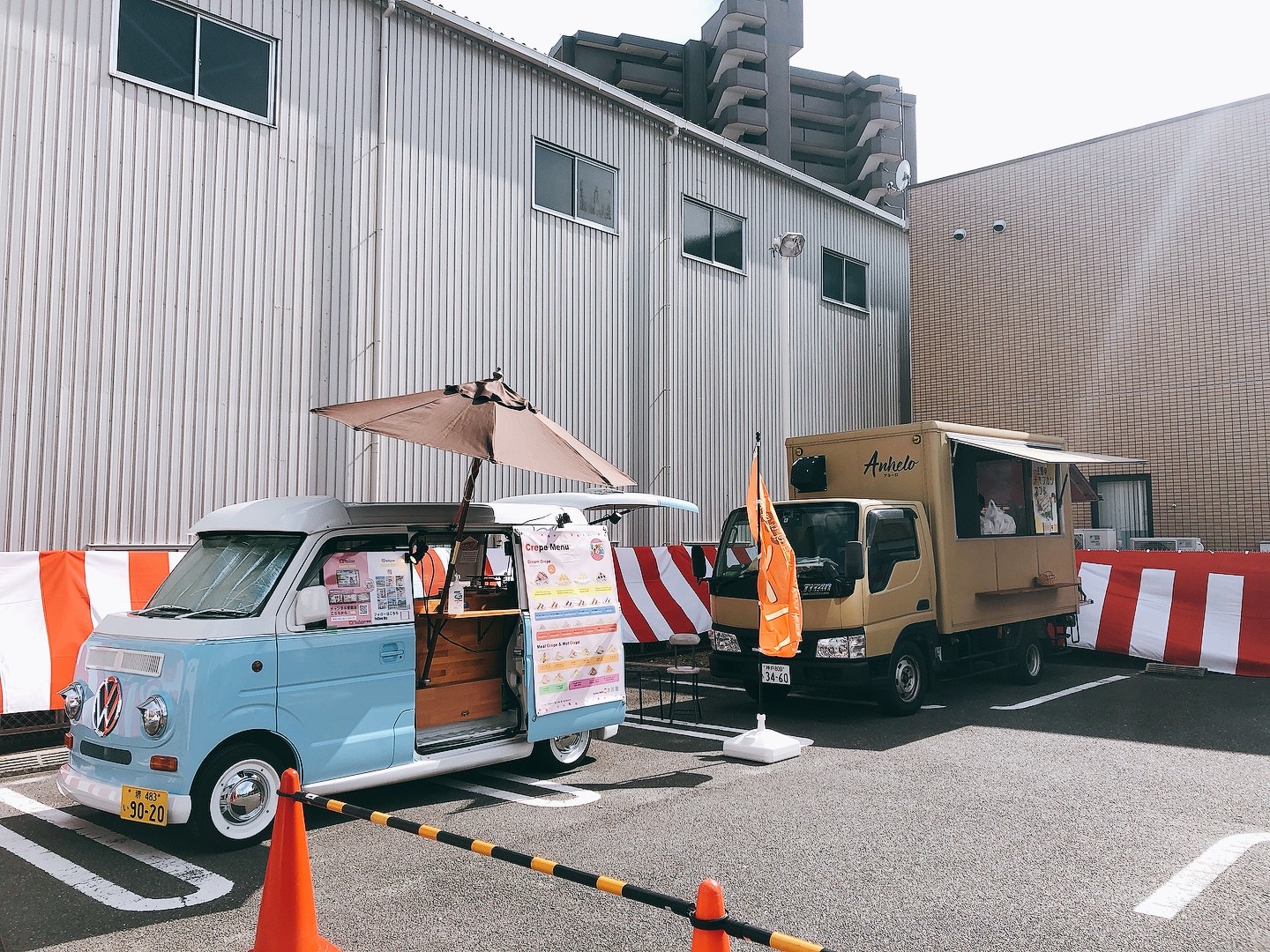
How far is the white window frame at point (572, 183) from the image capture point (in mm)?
13578

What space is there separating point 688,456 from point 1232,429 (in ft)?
30.0

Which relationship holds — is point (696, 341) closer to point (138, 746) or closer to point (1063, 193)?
point (1063, 193)

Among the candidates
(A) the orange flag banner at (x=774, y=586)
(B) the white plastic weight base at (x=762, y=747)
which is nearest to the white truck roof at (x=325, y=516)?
(A) the orange flag banner at (x=774, y=586)

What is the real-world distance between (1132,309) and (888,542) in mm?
10113

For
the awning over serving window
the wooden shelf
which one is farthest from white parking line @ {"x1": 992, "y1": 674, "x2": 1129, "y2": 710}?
the awning over serving window

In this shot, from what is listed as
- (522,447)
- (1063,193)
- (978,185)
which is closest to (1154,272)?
(1063,193)

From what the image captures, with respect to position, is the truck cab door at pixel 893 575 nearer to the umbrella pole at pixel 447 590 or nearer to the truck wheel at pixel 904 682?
the truck wheel at pixel 904 682

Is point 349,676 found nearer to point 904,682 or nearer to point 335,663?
point 335,663

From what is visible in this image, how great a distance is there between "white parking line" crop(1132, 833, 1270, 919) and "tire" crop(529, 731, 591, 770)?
4.23m

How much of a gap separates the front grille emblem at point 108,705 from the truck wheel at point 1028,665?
10.1 meters

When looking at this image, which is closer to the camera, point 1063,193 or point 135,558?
point 135,558

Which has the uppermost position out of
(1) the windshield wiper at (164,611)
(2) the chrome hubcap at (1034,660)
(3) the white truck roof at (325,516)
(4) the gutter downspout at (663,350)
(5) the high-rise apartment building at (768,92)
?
(5) the high-rise apartment building at (768,92)

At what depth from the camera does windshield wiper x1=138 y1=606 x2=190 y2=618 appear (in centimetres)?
603

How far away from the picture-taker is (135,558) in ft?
29.0
